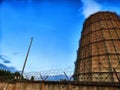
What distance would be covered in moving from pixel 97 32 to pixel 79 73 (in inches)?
367

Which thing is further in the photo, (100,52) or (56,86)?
(100,52)

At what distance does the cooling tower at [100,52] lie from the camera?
80.9ft

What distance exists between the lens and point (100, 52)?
2692cm

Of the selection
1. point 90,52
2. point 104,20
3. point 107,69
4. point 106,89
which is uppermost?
point 104,20

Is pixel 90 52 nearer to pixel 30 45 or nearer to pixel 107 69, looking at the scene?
pixel 107 69

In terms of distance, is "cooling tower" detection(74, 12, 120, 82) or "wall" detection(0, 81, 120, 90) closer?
"wall" detection(0, 81, 120, 90)

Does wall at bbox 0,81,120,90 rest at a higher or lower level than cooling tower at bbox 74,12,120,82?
lower

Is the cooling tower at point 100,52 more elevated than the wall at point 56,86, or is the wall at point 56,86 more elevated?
the cooling tower at point 100,52

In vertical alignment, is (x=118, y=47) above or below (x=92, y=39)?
below

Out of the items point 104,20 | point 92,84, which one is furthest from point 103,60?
point 92,84

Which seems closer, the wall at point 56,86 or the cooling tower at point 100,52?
the wall at point 56,86

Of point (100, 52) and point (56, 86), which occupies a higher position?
point (100, 52)

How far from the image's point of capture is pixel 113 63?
25.0 m

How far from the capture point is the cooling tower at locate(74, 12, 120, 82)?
24.7 m
